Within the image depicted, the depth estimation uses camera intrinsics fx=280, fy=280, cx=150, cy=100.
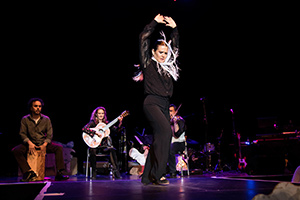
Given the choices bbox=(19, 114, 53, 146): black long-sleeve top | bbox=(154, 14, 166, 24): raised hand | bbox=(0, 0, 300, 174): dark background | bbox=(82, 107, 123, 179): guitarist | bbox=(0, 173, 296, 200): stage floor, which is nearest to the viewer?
bbox=(0, 173, 296, 200): stage floor

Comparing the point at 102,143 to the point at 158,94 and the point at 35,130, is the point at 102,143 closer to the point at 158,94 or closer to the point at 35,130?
the point at 35,130

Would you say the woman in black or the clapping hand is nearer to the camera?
the woman in black

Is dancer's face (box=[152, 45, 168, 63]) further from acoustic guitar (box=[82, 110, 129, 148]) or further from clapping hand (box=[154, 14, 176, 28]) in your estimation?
acoustic guitar (box=[82, 110, 129, 148])

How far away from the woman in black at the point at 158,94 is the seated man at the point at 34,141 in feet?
10.8

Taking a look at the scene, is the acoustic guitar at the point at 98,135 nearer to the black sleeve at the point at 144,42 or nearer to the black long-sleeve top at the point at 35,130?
the black long-sleeve top at the point at 35,130

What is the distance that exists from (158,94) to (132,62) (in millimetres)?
5885

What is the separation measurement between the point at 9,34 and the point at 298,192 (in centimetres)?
811

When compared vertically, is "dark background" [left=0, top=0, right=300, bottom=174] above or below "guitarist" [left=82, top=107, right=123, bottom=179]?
above

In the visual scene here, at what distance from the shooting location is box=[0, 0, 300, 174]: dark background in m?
7.67

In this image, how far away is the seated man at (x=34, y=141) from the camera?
18.9 feet

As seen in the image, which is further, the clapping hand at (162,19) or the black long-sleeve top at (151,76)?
the clapping hand at (162,19)

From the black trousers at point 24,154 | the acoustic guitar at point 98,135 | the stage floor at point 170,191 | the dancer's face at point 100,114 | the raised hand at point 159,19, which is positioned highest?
the raised hand at point 159,19

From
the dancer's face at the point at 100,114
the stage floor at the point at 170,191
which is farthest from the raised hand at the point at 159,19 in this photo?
the dancer's face at the point at 100,114

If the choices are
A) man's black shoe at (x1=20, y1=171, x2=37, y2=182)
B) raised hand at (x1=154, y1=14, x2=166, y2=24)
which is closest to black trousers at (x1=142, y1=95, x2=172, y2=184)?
raised hand at (x1=154, y1=14, x2=166, y2=24)
